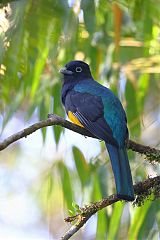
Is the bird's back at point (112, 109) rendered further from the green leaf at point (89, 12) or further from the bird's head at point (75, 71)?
the green leaf at point (89, 12)

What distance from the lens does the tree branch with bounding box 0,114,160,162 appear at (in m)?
2.74

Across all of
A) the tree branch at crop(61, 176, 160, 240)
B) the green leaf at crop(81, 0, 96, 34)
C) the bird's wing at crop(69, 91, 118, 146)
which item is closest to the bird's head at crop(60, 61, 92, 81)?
the bird's wing at crop(69, 91, 118, 146)

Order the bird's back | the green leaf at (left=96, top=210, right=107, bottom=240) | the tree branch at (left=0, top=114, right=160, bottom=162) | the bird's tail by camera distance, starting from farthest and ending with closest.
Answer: the green leaf at (left=96, top=210, right=107, bottom=240) < the bird's back < the bird's tail < the tree branch at (left=0, top=114, right=160, bottom=162)

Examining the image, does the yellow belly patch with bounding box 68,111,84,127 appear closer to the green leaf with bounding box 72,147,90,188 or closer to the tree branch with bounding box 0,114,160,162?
the tree branch with bounding box 0,114,160,162

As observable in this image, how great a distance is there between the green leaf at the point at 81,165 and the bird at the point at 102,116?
63 centimetres

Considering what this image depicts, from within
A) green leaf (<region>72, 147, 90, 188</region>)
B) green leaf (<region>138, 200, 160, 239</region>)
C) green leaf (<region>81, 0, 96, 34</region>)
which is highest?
green leaf (<region>81, 0, 96, 34</region>)

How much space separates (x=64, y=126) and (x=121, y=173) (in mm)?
382

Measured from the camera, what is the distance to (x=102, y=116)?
12.8 ft

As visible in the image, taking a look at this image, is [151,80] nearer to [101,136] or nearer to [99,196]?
[99,196]

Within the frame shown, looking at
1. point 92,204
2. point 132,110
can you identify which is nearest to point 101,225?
point 132,110

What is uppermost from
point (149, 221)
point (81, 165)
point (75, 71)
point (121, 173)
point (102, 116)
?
point (75, 71)

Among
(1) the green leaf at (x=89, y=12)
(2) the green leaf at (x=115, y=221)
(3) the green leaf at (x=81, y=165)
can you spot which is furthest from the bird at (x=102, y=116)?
(2) the green leaf at (x=115, y=221)

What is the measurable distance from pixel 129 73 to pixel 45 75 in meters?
0.69

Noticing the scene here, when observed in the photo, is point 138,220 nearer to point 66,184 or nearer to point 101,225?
point 101,225
